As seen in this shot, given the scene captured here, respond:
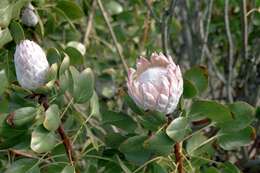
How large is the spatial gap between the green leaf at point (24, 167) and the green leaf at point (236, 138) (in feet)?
1.48

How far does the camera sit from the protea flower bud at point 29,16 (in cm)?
162

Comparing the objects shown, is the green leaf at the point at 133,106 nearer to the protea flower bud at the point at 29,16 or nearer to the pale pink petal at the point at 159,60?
the pale pink petal at the point at 159,60

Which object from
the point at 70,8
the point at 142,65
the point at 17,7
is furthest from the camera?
the point at 70,8

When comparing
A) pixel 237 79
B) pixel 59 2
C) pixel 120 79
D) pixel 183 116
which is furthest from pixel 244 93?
pixel 183 116

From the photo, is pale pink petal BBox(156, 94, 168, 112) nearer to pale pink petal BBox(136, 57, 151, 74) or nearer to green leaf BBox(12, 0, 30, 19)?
pale pink petal BBox(136, 57, 151, 74)

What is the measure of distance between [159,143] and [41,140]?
10.0 inches

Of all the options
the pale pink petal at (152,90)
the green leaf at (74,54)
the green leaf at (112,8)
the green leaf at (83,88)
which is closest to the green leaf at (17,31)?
the green leaf at (74,54)

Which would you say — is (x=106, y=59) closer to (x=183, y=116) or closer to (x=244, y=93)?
(x=244, y=93)

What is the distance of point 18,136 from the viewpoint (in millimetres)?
1340

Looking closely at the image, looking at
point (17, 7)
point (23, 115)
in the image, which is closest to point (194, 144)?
point (23, 115)

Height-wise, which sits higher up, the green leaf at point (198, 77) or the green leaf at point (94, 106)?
the green leaf at point (198, 77)

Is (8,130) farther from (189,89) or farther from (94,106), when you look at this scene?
(189,89)

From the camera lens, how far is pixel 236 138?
1.40 metres

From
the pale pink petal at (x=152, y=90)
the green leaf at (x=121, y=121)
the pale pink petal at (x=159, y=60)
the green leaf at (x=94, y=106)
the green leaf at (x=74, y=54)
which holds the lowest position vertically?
the green leaf at (x=121, y=121)
